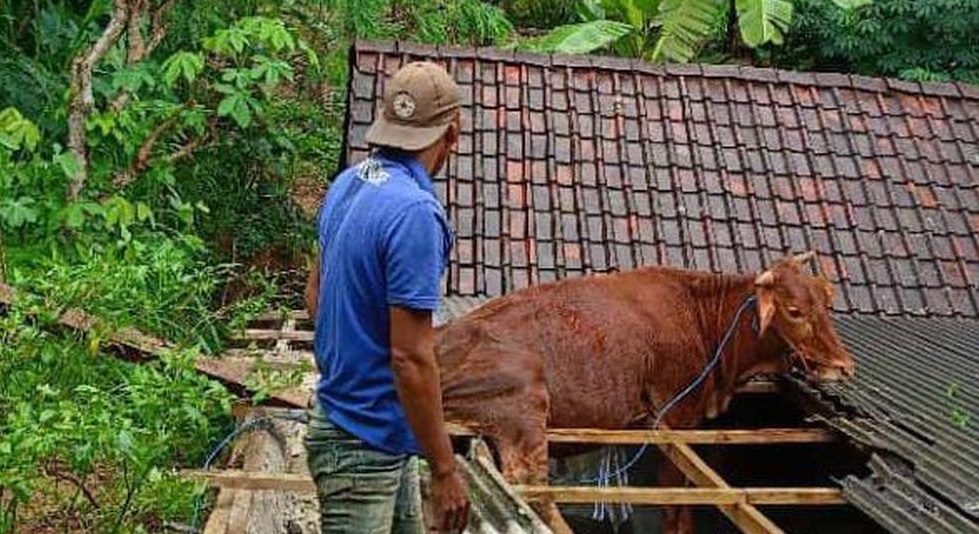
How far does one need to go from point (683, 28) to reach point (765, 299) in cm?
738

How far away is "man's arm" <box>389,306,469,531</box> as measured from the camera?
10.0 ft

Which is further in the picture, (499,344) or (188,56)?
(188,56)

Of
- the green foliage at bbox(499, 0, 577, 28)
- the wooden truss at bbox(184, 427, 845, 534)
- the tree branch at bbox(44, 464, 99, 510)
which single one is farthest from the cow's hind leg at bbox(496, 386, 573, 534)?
the green foliage at bbox(499, 0, 577, 28)

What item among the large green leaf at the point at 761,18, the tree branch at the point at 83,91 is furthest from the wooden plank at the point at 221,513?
the large green leaf at the point at 761,18

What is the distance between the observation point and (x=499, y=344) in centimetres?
564

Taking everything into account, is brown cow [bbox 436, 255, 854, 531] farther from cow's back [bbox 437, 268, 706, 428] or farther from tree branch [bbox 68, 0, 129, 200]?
tree branch [bbox 68, 0, 129, 200]

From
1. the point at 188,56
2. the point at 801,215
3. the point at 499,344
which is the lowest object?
the point at 499,344

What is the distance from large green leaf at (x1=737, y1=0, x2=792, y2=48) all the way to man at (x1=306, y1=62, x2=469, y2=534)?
994cm

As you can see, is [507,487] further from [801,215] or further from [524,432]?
[801,215]

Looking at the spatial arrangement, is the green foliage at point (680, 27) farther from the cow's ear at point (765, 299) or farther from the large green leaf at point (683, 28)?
the cow's ear at point (765, 299)

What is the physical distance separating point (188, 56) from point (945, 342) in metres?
4.51

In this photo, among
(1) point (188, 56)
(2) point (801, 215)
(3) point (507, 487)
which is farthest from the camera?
(2) point (801, 215)

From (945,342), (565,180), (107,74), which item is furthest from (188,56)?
(945,342)

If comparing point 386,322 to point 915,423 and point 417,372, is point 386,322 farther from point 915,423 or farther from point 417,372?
point 915,423
